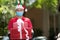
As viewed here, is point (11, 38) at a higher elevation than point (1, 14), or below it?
below

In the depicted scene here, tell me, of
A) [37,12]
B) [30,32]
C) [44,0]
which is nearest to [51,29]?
[37,12]

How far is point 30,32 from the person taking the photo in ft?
19.9

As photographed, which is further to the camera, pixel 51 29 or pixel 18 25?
pixel 51 29

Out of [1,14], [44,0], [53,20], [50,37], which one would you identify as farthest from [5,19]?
[53,20]

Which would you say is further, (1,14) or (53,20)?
(53,20)

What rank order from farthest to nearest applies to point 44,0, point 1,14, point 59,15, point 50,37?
1. point 59,15
2. point 50,37
3. point 44,0
4. point 1,14

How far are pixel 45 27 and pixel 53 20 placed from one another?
99 centimetres

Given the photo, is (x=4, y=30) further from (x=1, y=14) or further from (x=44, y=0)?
(x=44, y=0)

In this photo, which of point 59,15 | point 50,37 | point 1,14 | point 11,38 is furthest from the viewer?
point 59,15

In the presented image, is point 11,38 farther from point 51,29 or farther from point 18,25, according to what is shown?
point 51,29

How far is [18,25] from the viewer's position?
599 cm

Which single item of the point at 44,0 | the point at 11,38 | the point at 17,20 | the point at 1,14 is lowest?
the point at 11,38

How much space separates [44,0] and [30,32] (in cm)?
329

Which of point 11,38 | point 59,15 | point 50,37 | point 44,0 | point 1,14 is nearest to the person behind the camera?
point 11,38
